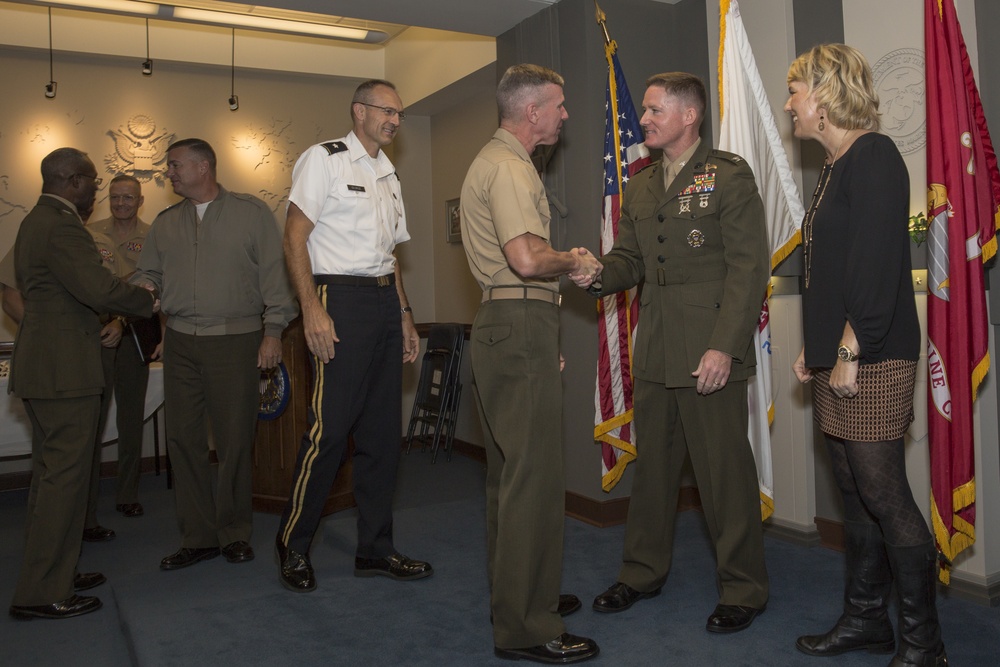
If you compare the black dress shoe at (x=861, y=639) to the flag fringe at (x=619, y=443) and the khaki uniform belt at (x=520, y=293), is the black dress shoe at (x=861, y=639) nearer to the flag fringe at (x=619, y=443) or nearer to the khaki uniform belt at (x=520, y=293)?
the khaki uniform belt at (x=520, y=293)

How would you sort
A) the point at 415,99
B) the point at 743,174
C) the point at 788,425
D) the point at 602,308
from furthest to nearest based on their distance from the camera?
the point at 415,99
the point at 602,308
the point at 788,425
the point at 743,174

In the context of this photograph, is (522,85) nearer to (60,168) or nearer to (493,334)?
(493,334)

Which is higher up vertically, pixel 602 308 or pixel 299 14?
pixel 299 14

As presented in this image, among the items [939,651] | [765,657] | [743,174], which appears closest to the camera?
[939,651]

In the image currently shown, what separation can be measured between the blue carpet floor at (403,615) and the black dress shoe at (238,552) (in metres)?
0.04

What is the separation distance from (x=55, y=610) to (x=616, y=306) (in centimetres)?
261

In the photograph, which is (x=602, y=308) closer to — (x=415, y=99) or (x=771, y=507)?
(x=771, y=507)

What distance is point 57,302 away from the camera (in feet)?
10.5

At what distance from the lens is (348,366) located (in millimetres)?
3186

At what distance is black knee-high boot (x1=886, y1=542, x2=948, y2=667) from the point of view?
91.1 inches

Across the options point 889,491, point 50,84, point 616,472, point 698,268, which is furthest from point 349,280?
point 50,84

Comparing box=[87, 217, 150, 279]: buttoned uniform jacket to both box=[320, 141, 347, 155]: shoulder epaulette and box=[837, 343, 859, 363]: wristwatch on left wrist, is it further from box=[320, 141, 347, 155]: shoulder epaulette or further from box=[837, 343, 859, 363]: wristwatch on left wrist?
box=[837, 343, 859, 363]: wristwatch on left wrist

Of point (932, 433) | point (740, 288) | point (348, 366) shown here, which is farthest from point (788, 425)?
point (348, 366)

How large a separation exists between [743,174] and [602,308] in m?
1.32
